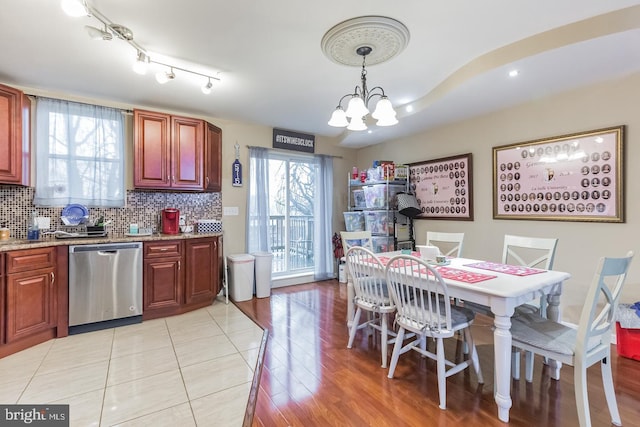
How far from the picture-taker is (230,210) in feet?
14.1

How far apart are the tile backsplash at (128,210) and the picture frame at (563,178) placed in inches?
146

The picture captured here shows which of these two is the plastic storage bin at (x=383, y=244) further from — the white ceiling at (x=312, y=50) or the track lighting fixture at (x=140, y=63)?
the track lighting fixture at (x=140, y=63)

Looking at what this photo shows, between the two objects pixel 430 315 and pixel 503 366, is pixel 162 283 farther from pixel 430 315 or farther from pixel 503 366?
pixel 503 366

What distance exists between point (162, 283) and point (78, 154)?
5.52ft

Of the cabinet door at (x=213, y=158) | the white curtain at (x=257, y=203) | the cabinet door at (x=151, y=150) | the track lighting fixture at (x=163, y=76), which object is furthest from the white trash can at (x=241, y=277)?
the track lighting fixture at (x=163, y=76)

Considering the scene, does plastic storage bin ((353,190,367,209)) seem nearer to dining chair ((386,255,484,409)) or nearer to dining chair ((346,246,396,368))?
dining chair ((346,246,396,368))

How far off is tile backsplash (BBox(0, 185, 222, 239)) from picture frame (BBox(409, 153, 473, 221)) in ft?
9.65

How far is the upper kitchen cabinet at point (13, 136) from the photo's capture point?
268 centimetres

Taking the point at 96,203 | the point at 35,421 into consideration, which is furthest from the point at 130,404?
the point at 96,203

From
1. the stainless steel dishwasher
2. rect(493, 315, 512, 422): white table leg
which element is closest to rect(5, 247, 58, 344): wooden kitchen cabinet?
the stainless steel dishwasher

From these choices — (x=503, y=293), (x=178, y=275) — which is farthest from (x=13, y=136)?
(x=503, y=293)

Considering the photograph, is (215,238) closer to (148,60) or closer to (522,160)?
(148,60)

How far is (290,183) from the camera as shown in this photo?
4961 millimetres

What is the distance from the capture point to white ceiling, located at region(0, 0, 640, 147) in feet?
6.36
